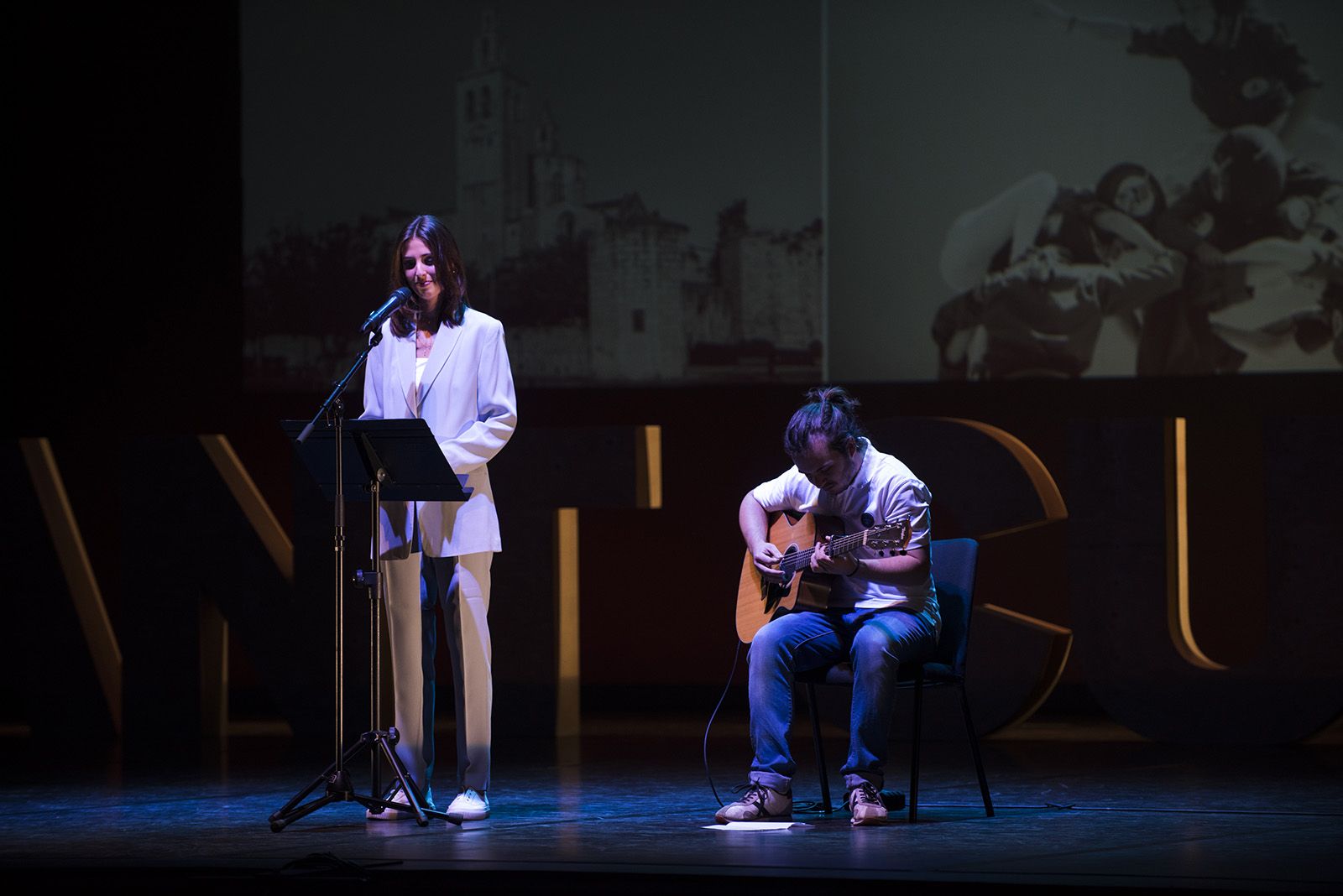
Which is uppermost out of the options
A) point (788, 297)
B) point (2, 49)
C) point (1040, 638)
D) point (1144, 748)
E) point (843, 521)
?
point (2, 49)

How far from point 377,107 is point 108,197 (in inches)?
62.2

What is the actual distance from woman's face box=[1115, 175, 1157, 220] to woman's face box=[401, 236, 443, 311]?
11.9 feet

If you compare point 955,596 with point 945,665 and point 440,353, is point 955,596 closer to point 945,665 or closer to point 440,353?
point 945,665

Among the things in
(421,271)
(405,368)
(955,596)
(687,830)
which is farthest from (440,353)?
(955,596)

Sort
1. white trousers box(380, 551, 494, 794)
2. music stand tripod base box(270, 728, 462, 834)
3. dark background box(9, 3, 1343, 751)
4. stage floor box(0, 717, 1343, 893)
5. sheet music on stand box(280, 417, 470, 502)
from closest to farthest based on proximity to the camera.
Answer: stage floor box(0, 717, 1343, 893), sheet music on stand box(280, 417, 470, 502), music stand tripod base box(270, 728, 462, 834), white trousers box(380, 551, 494, 794), dark background box(9, 3, 1343, 751)

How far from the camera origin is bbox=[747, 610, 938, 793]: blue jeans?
429 cm

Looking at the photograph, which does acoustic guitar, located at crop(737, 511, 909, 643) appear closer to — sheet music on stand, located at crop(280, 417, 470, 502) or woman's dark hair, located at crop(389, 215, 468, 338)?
sheet music on stand, located at crop(280, 417, 470, 502)

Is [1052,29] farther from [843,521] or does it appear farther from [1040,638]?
[843,521]

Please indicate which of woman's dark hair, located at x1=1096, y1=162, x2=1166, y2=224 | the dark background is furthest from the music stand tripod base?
woman's dark hair, located at x1=1096, y1=162, x2=1166, y2=224

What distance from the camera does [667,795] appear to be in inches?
196

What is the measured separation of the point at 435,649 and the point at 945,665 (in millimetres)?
1303

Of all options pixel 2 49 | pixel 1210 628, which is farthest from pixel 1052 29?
pixel 2 49

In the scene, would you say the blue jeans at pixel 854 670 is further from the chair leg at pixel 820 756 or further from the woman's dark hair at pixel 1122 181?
the woman's dark hair at pixel 1122 181

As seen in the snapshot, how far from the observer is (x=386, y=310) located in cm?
425
